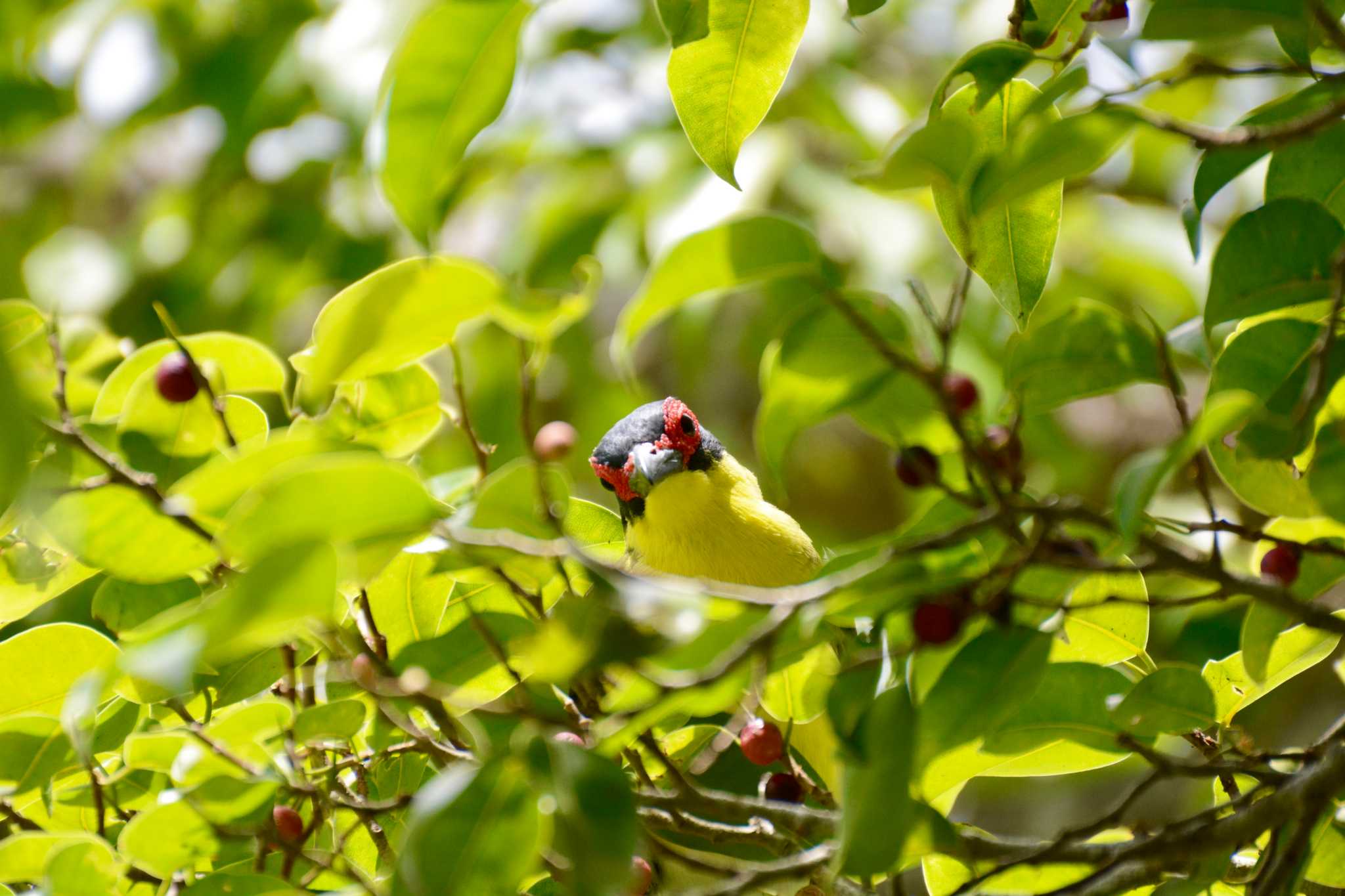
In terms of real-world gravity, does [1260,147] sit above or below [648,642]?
above

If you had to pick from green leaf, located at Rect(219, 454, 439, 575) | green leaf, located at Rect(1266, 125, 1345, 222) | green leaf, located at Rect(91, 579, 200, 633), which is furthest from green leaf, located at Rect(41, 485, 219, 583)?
green leaf, located at Rect(1266, 125, 1345, 222)

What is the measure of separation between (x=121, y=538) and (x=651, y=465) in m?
1.90

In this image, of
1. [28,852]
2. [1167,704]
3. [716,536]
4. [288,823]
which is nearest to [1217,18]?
[1167,704]

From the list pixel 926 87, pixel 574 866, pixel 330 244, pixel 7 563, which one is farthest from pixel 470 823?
pixel 926 87

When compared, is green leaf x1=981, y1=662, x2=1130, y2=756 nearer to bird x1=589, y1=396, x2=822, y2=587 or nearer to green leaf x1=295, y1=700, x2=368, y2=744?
green leaf x1=295, y1=700, x2=368, y2=744

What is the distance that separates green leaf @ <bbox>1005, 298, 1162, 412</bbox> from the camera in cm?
130

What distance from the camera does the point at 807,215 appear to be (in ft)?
18.0

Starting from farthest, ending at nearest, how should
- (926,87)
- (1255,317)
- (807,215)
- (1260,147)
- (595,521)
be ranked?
(926,87), (807,215), (595,521), (1255,317), (1260,147)

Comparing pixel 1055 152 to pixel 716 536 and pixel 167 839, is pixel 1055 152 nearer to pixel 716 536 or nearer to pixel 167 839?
pixel 167 839

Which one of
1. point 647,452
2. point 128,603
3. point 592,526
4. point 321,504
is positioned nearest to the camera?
point 321,504

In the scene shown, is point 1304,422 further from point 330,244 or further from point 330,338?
point 330,244

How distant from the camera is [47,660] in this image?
1.58m

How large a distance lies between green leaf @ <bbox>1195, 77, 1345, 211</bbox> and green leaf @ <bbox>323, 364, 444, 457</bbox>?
1.03 metres

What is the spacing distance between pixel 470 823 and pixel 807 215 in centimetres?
462
